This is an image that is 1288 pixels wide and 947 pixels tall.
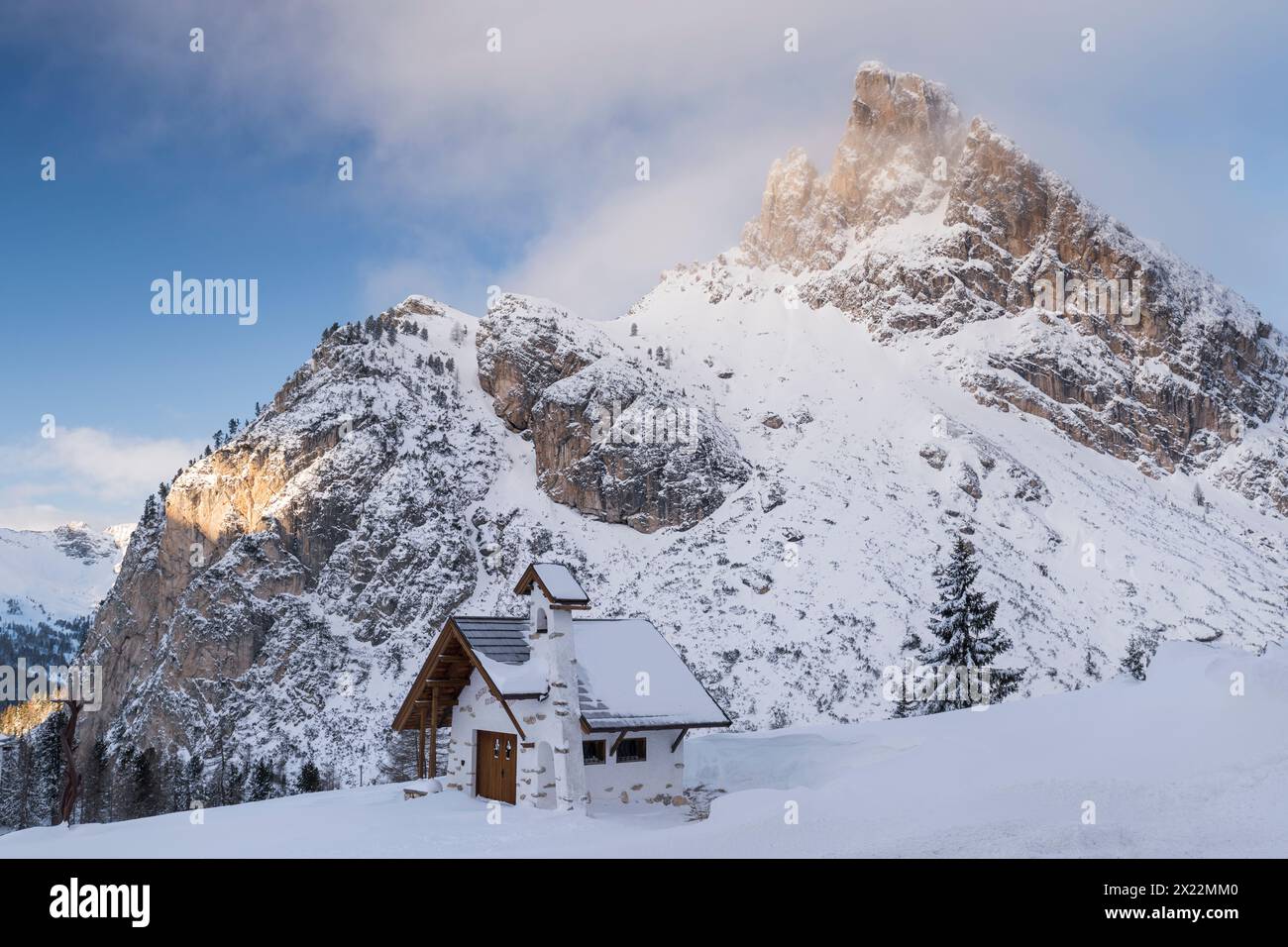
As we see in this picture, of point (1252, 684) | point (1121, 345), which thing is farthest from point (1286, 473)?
point (1252, 684)

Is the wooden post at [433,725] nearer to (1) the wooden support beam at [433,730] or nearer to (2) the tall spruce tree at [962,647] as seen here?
(1) the wooden support beam at [433,730]

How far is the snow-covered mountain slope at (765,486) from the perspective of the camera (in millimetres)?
68188

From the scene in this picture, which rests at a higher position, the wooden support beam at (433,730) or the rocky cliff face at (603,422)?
the rocky cliff face at (603,422)

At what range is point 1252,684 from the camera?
1220 centimetres

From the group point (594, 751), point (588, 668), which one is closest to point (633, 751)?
point (594, 751)

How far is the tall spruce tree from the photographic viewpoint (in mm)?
36688

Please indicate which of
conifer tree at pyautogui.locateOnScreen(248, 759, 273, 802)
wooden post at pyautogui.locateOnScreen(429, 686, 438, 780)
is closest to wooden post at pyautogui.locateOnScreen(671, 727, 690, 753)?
wooden post at pyautogui.locateOnScreen(429, 686, 438, 780)

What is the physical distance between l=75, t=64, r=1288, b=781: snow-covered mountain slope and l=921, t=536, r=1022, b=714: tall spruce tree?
64.1 feet

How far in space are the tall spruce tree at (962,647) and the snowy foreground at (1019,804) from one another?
17.6 meters

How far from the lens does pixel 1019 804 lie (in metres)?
10.6

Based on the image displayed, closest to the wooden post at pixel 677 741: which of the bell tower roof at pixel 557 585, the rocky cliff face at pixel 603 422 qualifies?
the bell tower roof at pixel 557 585
